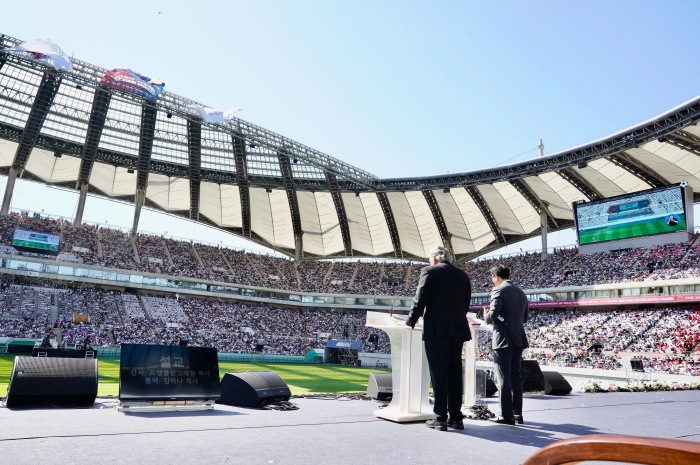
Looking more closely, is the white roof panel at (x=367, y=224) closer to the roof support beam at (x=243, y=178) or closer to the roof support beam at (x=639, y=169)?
the roof support beam at (x=243, y=178)

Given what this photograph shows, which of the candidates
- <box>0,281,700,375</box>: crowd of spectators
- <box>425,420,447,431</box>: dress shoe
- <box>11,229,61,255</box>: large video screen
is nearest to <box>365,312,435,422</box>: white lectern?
<box>425,420,447,431</box>: dress shoe

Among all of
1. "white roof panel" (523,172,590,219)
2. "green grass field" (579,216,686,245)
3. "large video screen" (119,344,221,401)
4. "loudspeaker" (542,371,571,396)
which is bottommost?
"loudspeaker" (542,371,571,396)

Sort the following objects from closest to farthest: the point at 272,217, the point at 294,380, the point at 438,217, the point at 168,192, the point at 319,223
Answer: the point at 294,380 → the point at 168,192 → the point at 438,217 → the point at 272,217 → the point at 319,223

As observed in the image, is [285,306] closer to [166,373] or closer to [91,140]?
[91,140]

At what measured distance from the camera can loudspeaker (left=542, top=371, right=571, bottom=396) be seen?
11.2 meters

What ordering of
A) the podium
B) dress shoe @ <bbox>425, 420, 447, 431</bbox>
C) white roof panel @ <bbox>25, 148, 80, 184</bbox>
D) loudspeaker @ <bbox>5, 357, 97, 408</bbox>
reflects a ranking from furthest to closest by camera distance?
white roof panel @ <bbox>25, 148, 80, 184</bbox> → the podium → loudspeaker @ <bbox>5, 357, 97, 408</bbox> → dress shoe @ <bbox>425, 420, 447, 431</bbox>

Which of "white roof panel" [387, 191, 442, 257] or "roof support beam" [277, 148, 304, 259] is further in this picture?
"white roof panel" [387, 191, 442, 257]

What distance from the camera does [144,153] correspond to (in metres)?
41.5

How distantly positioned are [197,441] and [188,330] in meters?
43.2

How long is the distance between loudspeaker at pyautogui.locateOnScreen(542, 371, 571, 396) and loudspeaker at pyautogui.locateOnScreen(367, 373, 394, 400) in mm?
4440

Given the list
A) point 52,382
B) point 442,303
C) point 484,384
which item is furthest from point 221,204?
point 442,303

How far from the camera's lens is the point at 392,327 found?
623cm

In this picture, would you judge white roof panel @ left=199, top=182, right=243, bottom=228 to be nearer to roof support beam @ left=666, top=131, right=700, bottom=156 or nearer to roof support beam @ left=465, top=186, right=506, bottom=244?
roof support beam @ left=465, top=186, right=506, bottom=244

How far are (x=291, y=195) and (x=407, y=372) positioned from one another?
43.1 metres
